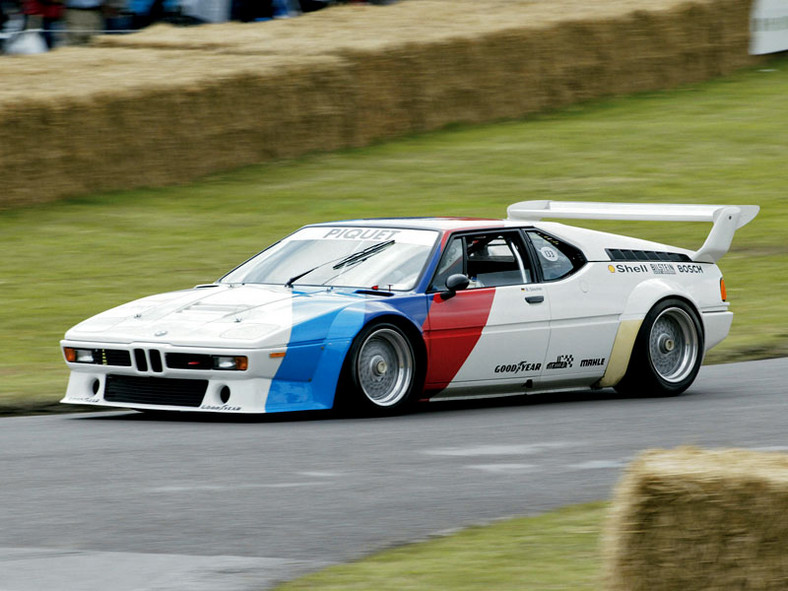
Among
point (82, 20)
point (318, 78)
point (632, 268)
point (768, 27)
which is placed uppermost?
point (82, 20)

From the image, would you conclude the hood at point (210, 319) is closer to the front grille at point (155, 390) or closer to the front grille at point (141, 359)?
the front grille at point (141, 359)

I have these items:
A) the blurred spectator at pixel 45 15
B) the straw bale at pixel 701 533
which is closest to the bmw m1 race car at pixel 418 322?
the straw bale at pixel 701 533

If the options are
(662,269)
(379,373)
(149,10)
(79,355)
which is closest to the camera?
(379,373)

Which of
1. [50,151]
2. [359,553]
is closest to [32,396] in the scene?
[359,553]

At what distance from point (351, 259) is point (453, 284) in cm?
77

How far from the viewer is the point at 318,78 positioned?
20.3 metres

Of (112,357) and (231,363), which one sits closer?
(231,363)

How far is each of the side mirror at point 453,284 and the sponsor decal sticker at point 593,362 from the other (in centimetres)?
117

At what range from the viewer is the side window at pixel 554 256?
10.4m

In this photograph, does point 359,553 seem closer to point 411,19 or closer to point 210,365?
point 210,365

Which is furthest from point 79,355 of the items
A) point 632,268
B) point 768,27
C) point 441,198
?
point 768,27

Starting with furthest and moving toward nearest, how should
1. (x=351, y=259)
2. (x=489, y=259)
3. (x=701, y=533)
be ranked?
(x=489, y=259) → (x=351, y=259) → (x=701, y=533)

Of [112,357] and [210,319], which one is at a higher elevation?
[210,319]

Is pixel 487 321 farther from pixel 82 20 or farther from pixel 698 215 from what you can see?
pixel 82 20
